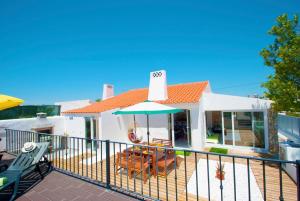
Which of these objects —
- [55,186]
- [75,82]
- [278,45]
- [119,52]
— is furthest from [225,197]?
[75,82]

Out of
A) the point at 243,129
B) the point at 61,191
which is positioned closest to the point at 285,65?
the point at 243,129

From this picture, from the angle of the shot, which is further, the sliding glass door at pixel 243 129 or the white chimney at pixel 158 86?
the white chimney at pixel 158 86

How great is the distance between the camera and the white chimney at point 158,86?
37.5ft

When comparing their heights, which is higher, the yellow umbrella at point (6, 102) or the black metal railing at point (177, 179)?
the yellow umbrella at point (6, 102)

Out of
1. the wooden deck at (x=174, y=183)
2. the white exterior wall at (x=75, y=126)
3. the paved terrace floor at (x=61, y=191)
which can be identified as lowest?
the wooden deck at (x=174, y=183)

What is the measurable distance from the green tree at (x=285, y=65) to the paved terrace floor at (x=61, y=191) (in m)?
7.52

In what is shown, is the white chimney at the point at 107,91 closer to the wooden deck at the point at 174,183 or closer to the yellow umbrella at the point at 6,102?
the wooden deck at the point at 174,183

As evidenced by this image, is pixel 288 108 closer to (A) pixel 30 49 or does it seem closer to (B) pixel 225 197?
(B) pixel 225 197

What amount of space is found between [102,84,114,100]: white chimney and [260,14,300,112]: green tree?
14.7 m

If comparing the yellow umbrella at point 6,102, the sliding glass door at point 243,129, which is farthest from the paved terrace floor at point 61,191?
→ the sliding glass door at point 243,129

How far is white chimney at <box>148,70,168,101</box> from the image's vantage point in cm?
1144

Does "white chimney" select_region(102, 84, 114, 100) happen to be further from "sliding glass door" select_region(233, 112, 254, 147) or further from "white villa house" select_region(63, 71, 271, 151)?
"sliding glass door" select_region(233, 112, 254, 147)

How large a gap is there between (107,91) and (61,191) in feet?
47.7

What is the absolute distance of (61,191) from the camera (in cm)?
417
